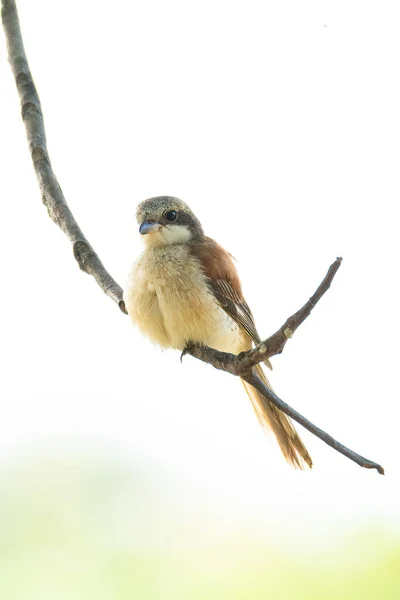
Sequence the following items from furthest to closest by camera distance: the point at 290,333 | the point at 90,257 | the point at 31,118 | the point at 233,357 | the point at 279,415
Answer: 1. the point at 279,415
2. the point at 31,118
3. the point at 90,257
4. the point at 233,357
5. the point at 290,333

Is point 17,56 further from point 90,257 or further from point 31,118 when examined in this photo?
point 90,257

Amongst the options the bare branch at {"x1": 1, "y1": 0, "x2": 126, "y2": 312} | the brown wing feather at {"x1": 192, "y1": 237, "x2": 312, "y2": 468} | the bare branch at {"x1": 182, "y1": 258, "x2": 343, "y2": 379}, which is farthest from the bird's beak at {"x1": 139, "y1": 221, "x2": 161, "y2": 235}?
the bare branch at {"x1": 182, "y1": 258, "x2": 343, "y2": 379}

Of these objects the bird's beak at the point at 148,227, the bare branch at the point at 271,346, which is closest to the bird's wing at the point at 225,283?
the bird's beak at the point at 148,227

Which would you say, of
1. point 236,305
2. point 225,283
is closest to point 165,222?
point 225,283

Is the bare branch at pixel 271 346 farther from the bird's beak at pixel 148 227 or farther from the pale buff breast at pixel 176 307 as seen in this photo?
the bird's beak at pixel 148 227

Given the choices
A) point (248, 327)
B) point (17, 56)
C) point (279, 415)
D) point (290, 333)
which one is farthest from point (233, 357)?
point (17, 56)

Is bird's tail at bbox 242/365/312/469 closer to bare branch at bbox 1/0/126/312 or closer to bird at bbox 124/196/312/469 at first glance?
bird at bbox 124/196/312/469
